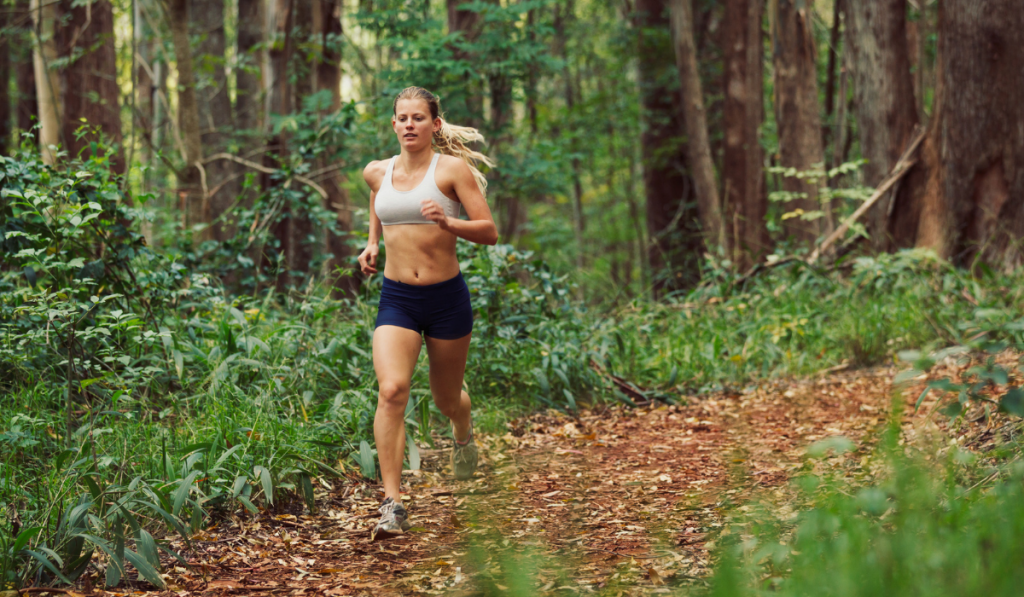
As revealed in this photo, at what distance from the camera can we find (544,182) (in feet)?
41.8

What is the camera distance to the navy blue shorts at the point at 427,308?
166 inches

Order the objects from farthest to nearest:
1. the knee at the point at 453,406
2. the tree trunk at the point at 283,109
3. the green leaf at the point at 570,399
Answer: the tree trunk at the point at 283,109, the green leaf at the point at 570,399, the knee at the point at 453,406

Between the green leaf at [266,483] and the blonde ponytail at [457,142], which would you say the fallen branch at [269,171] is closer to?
the blonde ponytail at [457,142]

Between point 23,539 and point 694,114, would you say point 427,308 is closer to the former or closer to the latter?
point 23,539

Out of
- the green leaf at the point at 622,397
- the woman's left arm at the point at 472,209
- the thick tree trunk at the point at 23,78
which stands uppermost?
the thick tree trunk at the point at 23,78

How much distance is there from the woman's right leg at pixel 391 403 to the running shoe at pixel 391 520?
0.05m

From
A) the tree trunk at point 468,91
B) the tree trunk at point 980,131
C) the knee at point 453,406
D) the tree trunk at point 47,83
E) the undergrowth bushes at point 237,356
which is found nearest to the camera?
the undergrowth bushes at point 237,356

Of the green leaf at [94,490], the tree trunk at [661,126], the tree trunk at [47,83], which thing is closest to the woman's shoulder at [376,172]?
the green leaf at [94,490]

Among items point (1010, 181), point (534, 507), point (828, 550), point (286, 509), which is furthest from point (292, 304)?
point (1010, 181)

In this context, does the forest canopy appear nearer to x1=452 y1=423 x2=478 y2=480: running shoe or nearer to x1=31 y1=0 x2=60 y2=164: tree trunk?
x1=31 y1=0 x2=60 y2=164: tree trunk

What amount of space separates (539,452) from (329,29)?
866cm

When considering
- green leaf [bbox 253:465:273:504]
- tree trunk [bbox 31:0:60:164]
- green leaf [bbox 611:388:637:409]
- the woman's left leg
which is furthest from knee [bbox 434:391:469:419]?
tree trunk [bbox 31:0:60:164]

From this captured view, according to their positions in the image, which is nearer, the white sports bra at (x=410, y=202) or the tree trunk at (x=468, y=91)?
the white sports bra at (x=410, y=202)

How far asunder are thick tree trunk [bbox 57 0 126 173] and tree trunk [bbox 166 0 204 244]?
2.49 metres
